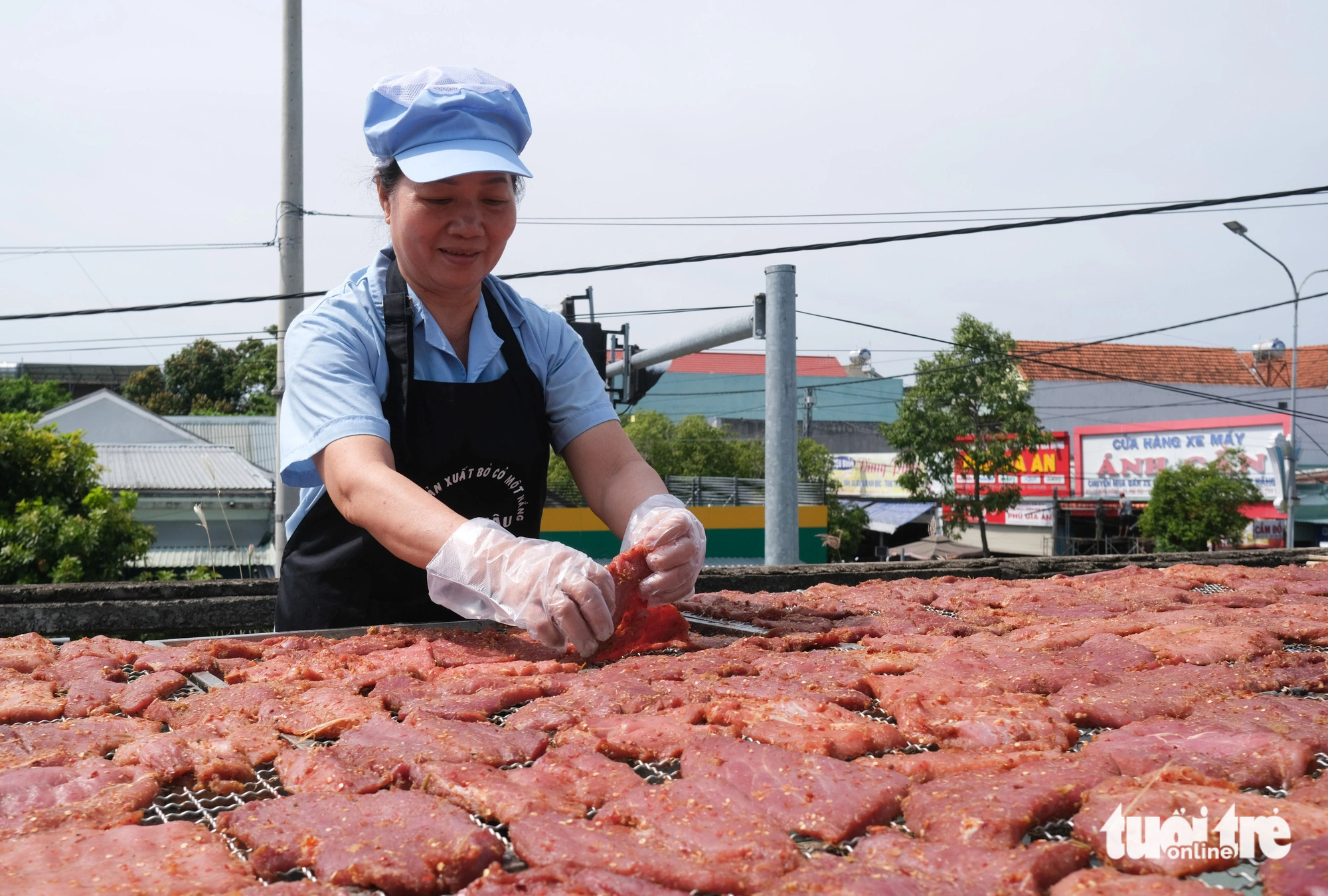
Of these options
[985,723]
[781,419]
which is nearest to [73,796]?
[985,723]

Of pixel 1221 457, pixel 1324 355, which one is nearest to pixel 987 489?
pixel 1221 457

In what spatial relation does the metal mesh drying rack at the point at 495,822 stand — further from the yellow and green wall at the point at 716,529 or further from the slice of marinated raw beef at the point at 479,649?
the yellow and green wall at the point at 716,529

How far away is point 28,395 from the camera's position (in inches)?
1672

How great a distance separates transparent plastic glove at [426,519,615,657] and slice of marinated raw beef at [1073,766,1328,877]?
1.06 meters

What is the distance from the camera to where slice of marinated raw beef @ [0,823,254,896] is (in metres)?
1.04

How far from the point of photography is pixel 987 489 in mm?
30844

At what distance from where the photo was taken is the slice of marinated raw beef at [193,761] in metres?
1.42

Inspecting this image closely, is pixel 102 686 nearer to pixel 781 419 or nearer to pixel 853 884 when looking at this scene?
pixel 853 884

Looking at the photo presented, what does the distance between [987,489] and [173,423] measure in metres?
25.4

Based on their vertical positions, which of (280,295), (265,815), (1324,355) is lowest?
(265,815)

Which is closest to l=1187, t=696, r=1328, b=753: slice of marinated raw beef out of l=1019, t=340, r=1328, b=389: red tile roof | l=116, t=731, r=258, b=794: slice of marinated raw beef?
l=116, t=731, r=258, b=794: slice of marinated raw beef

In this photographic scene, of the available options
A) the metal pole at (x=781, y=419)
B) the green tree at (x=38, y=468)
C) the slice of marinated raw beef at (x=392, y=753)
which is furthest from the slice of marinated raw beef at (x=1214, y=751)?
the green tree at (x=38, y=468)

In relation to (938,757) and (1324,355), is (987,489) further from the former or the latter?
(938,757)

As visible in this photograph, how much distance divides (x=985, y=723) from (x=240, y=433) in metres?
32.9
